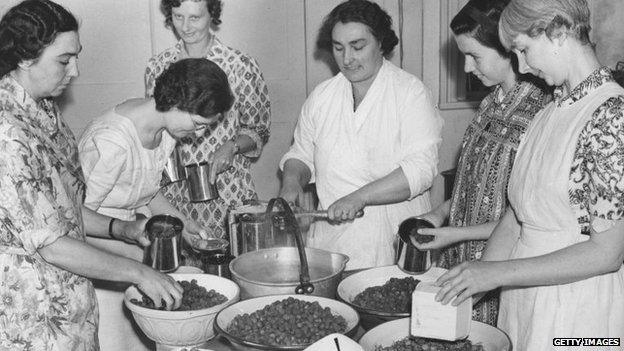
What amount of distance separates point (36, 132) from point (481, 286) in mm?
1247

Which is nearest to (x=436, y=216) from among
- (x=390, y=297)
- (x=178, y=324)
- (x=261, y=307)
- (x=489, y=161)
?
(x=489, y=161)

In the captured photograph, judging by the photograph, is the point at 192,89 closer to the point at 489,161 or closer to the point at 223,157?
the point at 223,157

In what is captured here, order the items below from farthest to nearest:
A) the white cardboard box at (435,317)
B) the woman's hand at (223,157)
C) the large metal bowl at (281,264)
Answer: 1. the woman's hand at (223,157)
2. the large metal bowl at (281,264)
3. the white cardboard box at (435,317)

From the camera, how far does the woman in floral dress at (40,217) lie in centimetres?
186

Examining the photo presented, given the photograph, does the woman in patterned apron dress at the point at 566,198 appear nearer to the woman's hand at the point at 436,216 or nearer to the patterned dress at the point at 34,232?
the woman's hand at the point at 436,216

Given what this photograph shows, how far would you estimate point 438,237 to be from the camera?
2.19 metres

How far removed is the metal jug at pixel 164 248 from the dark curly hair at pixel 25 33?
1.99ft

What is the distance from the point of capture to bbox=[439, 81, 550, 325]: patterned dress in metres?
2.39

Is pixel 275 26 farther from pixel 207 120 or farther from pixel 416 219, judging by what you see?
pixel 416 219

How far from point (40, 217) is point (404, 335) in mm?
994

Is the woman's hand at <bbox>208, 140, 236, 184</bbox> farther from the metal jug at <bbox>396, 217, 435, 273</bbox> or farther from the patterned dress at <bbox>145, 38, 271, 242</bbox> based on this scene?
the metal jug at <bbox>396, 217, 435, 273</bbox>

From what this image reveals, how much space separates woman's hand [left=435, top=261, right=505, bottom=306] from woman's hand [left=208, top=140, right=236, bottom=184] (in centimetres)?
162

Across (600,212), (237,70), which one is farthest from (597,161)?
(237,70)

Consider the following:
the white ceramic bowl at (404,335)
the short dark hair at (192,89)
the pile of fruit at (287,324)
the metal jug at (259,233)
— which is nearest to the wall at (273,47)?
the short dark hair at (192,89)
